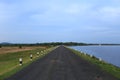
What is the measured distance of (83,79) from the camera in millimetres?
20219

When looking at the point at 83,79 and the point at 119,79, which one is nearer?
the point at 83,79

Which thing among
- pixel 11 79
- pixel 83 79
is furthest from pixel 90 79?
pixel 11 79

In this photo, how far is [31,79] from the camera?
792 inches

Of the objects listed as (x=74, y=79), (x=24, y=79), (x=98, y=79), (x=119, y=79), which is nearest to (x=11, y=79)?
(x=24, y=79)

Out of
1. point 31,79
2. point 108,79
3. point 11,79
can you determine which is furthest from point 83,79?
point 11,79

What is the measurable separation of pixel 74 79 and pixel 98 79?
1.77 meters

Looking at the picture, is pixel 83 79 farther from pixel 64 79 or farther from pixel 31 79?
pixel 31 79

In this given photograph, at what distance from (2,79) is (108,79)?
7470mm

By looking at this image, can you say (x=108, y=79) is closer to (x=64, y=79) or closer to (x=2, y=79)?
(x=64, y=79)

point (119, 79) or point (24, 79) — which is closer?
point (24, 79)

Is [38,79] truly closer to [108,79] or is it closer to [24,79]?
[24,79]

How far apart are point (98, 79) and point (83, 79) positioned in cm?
114

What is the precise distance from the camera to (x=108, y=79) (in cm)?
2086

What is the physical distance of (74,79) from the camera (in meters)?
20.1
